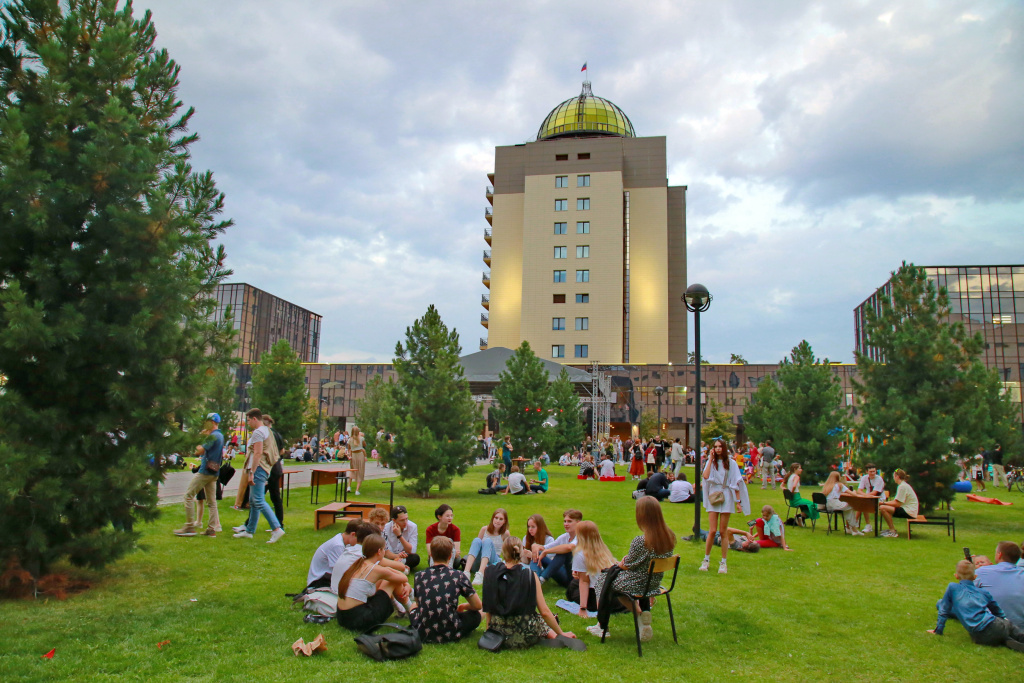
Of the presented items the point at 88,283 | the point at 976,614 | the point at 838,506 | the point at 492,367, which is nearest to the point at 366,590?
the point at 88,283

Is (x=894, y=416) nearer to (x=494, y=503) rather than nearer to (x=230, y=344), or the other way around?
(x=494, y=503)

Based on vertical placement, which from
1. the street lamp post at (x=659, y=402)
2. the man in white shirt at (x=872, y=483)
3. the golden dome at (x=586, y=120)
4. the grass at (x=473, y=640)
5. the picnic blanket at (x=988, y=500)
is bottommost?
the picnic blanket at (x=988, y=500)

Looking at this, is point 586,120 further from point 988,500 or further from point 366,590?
point 366,590

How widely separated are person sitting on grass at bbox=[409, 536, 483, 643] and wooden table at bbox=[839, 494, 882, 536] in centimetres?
955

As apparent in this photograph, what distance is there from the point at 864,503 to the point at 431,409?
10.1 metres

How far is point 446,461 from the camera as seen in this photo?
16.6 metres

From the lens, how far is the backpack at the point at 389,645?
5270 millimetres

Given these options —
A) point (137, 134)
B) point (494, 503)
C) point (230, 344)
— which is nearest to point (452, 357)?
point (494, 503)

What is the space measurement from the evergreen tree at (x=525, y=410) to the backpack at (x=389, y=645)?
21772mm

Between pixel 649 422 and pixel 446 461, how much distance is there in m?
43.0

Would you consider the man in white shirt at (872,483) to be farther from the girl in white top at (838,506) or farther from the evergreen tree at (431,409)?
the evergreen tree at (431,409)

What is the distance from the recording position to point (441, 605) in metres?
5.79

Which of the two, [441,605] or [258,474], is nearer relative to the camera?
[441,605]

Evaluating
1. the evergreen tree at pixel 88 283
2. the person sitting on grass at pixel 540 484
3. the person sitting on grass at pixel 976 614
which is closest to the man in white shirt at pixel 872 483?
the person sitting on grass at pixel 976 614
